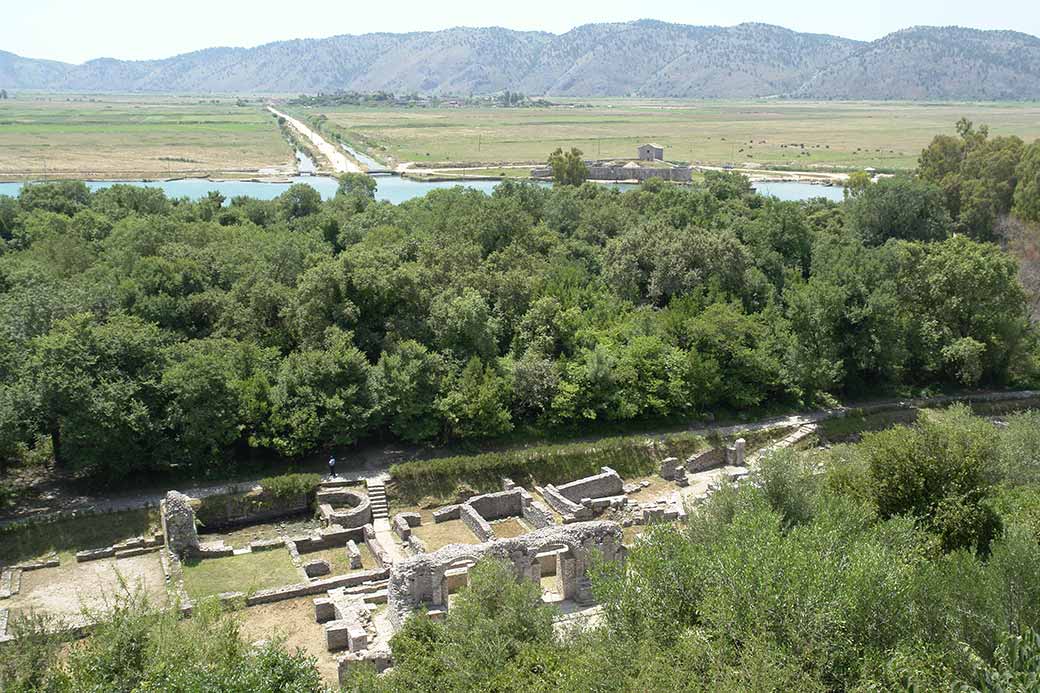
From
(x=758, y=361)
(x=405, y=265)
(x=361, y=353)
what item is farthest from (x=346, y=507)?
(x=758, y=361)

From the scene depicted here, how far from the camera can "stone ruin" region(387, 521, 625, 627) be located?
26.1 metres

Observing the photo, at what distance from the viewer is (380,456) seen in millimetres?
39156

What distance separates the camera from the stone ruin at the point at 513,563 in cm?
2611

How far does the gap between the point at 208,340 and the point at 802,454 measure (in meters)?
28.3

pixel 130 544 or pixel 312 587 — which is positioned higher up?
pixel 130 544

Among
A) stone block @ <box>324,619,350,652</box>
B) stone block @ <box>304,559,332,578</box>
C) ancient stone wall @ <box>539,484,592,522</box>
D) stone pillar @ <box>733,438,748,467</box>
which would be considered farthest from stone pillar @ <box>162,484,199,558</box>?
stone pillar @ <box>733,438,748,467</box>

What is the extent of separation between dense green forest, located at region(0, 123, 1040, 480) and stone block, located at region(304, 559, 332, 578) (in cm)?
733

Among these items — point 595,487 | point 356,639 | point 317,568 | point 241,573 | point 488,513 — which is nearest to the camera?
point 356,639

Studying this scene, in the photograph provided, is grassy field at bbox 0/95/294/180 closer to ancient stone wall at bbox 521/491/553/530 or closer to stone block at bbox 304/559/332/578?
ancient stone wall at bbox 521/491/553/530

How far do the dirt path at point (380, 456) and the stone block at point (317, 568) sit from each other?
6.35 m

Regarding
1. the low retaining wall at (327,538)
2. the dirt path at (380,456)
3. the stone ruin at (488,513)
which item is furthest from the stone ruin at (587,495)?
the low retaining wall at (327,538)

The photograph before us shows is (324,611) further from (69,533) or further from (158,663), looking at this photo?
(69,533)

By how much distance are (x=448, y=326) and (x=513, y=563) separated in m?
17.7

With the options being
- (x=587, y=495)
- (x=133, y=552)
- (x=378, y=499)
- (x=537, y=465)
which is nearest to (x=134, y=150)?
(x=537, y=465)
